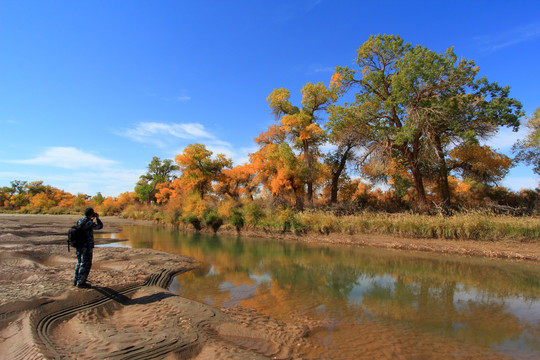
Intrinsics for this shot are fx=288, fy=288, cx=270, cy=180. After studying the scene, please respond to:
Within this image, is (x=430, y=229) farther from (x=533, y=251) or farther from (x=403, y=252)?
(x=533, y=251)

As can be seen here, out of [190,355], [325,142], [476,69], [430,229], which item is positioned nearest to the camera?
[190,355]

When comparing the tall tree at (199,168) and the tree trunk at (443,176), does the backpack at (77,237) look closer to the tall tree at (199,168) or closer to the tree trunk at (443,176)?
the tree trunk at (443,176)

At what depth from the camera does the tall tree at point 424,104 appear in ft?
61.6

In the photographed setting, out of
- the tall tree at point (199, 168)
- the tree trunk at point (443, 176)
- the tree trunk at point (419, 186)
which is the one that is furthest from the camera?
the tall tree at point (199, 168)

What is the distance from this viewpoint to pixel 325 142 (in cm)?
2772

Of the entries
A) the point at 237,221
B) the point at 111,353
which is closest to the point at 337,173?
the point at 237,221

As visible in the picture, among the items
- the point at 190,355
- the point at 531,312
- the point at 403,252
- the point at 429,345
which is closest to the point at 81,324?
the point at 190,355

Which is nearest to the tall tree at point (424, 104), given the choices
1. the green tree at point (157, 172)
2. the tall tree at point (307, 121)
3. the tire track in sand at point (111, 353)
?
the tall tree at point (307, 121)

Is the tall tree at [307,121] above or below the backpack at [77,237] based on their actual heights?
above

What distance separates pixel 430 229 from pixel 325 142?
13222 millimetres

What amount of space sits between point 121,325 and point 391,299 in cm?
667

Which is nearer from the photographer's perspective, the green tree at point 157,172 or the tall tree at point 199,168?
the tall tree at point 199,168

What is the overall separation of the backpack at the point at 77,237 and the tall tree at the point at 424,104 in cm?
1803

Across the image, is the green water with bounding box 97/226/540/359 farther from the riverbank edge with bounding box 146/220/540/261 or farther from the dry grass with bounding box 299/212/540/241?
the dry grass with bounding box 299/212/540/241
